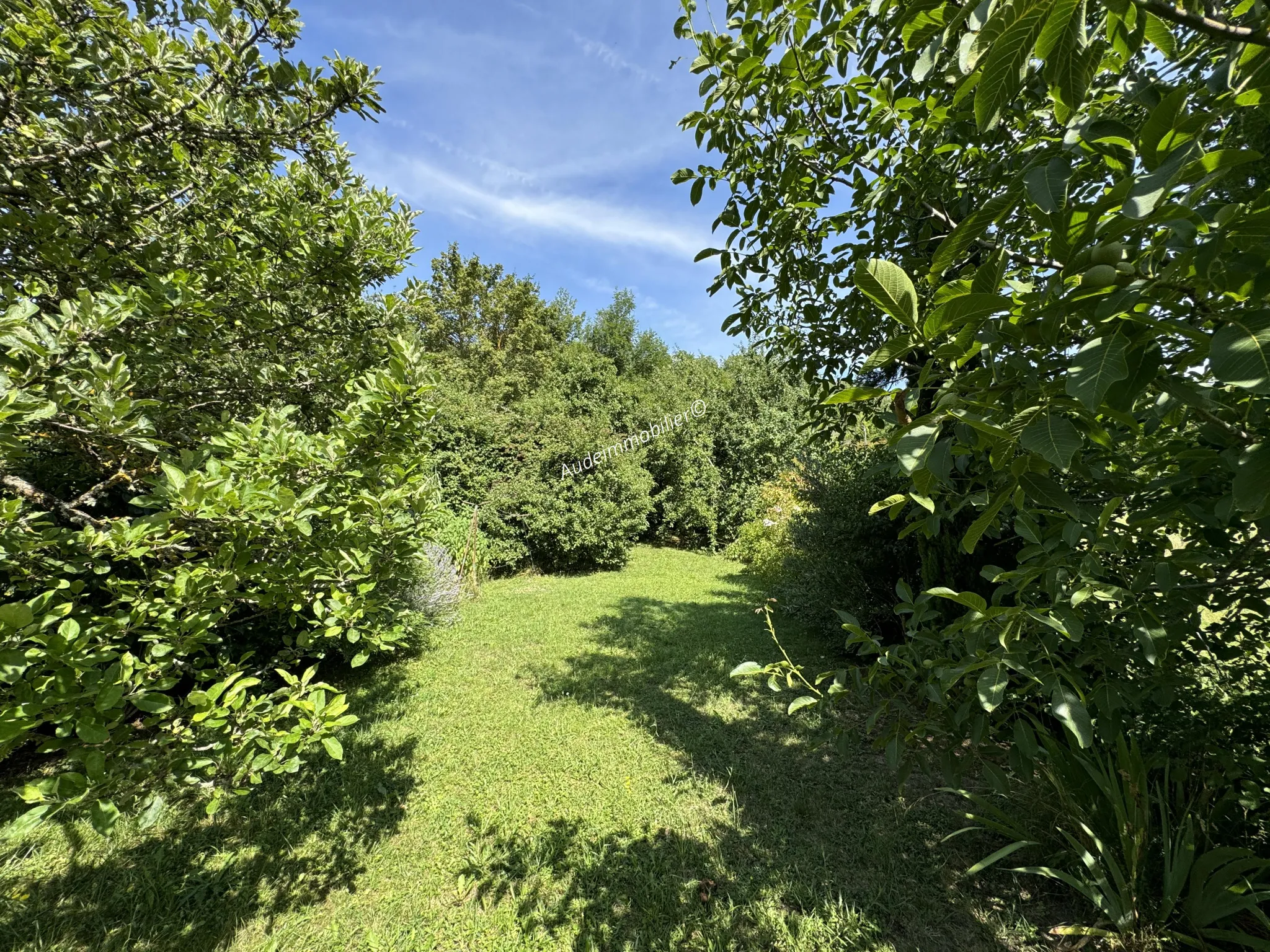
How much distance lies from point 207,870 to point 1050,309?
437 centimetres

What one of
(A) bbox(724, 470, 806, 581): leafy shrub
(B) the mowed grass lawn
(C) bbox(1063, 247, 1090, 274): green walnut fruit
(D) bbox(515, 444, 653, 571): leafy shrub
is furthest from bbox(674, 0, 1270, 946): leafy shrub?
(D) bbox(515, 444, 653, 571): leafy shrub

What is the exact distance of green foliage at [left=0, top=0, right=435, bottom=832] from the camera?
4.56 ft

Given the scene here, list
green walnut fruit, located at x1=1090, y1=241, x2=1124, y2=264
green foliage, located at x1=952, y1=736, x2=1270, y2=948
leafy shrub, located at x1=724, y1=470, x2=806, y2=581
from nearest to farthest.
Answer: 1. green walnut fruit, located at x1=1090, y1=241, x2=1124, y2=264
2. green foliage, located at x1=952, y1=736, x2=1270, y2=948
3. leafy shrub, located at x1=724, y1=470, x2=806, y2=581

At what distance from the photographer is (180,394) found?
2305mm

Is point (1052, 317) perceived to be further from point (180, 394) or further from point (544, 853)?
point (544, 853)

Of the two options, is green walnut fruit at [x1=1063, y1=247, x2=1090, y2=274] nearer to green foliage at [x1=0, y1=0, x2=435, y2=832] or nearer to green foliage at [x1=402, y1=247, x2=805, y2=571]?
green foliage at [x1=0, y1=0, x2=435, y2=832]

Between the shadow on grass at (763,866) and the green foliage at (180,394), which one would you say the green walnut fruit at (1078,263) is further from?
the shadow on grass at (763,866)

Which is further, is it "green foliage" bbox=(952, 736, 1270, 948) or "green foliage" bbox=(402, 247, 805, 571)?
"green foliage" bbox=(402, 247, 805, 571)

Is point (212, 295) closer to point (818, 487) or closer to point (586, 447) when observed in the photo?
point (818, 487)

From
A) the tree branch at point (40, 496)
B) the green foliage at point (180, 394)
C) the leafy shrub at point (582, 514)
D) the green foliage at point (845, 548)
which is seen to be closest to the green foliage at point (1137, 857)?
the green foliage at point (845, 548)

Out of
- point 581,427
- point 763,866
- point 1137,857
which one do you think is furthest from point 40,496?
point 581,427

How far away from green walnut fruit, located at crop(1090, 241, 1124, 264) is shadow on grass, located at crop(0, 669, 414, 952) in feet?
12.9

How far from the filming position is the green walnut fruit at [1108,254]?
0.64 metres

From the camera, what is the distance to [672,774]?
140 inches
